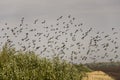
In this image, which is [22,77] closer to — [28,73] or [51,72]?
[28,73]

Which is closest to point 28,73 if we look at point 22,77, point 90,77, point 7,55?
point 22,77

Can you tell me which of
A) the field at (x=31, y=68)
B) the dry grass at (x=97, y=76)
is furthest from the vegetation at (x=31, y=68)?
the dry grass at (x=97, y=76)

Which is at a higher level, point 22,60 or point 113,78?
point 22,60

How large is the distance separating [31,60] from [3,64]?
209 inches

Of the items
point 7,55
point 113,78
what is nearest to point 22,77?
point 7,55

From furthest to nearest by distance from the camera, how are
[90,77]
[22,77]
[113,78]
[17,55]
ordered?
[113,78]
[90,77]
[17,55]
[22,77]

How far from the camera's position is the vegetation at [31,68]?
167 ft

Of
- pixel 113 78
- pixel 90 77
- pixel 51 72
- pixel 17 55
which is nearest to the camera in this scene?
pixel 51 72

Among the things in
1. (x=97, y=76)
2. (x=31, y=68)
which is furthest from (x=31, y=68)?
(x=97, y=76)

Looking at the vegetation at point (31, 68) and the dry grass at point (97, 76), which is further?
the dry grass at point (97, 76)

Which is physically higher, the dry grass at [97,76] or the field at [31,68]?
the field at [31,68]

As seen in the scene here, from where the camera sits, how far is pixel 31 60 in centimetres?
5647

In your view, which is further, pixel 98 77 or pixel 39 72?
pixel 98 77

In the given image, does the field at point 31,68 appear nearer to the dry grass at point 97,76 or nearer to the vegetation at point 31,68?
the vegetation at point 31,68
